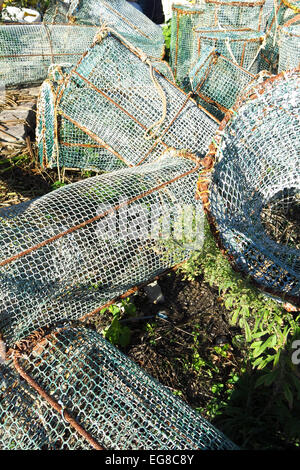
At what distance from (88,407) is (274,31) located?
5009 mm

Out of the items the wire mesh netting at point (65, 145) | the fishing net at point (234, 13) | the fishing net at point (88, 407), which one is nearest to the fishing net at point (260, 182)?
the fishing net at point (88, 407)

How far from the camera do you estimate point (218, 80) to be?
3.95 m

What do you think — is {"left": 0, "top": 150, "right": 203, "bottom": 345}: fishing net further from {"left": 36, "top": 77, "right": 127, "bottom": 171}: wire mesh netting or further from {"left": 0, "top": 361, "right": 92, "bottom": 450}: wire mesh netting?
{"left": 36, "top": 77, "right": 127, "bottom": 171}: wire mesh netting

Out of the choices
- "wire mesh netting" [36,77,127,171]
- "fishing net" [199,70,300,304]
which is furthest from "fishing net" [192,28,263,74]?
"fishing net" [199,70,300,304]

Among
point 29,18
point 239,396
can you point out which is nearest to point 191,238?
point 239,396

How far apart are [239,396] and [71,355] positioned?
94 centimetres

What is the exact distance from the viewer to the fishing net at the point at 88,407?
164 cm

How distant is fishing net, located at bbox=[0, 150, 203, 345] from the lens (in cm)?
214

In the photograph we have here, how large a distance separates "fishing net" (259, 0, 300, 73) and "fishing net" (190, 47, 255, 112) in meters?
0.74

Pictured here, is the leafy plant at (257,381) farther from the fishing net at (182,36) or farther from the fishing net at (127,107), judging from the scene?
the fishing net at (182,36)

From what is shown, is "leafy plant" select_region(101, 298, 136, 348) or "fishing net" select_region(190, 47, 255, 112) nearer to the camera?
"leafy plant" select_region(101, 298, 136, 348)

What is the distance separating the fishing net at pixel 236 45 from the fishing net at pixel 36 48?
1.66 m

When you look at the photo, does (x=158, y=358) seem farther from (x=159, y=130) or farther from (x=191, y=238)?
(x=159, y=130)

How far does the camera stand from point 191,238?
2.58 m
